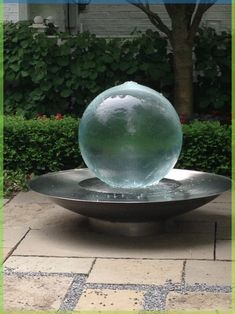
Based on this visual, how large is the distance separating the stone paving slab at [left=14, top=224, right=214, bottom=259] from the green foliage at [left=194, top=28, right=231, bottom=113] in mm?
4544

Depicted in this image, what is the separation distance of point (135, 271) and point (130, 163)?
3.55 feet

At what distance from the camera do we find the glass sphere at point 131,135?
585 cm

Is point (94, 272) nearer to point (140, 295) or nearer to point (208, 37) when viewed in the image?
point (140, 295)

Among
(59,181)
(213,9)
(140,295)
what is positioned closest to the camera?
(140,295)

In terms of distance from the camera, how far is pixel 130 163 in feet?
19.5

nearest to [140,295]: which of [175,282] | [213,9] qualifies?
[175,282]

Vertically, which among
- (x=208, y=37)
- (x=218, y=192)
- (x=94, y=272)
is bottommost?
(x=94, y=272)

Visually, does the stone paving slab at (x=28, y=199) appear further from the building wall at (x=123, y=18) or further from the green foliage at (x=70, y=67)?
the building wall at (x=123, y=18)

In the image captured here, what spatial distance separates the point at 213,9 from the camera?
13.5 meters

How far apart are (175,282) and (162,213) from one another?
91 centimetres

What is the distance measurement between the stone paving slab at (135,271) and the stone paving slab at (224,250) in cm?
37

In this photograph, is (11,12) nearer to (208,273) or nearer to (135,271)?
(135,271)

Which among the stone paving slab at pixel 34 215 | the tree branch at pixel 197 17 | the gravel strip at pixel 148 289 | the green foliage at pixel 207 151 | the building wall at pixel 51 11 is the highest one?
the building wall at pixel 51 11

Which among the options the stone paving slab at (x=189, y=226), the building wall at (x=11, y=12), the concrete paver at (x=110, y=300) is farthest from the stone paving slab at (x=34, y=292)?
the building wall at (x=11, y=12)
